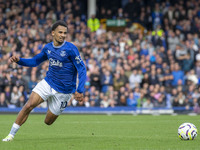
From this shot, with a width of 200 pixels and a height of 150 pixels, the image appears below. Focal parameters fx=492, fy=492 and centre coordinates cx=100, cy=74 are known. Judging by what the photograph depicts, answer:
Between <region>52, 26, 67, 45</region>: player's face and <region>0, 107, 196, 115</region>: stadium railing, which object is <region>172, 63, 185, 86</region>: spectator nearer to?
<region>0, 107, 196, 115</region>: stadium railing

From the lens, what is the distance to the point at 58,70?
10.2 metres

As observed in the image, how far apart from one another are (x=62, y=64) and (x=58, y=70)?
17 cm

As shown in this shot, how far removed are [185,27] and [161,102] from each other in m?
6.37

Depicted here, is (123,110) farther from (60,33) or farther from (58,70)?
(60,33)

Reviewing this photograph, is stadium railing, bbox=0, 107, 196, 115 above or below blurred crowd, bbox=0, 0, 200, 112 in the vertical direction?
below

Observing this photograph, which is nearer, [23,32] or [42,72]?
[42,72]

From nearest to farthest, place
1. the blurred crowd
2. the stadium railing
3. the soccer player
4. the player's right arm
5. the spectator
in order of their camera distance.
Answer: the soccer player → the player's right arm → the stadium railing → the blurred crowd → the spectator

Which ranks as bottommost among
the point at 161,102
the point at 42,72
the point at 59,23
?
the point at 161,102

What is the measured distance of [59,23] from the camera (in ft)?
33.0

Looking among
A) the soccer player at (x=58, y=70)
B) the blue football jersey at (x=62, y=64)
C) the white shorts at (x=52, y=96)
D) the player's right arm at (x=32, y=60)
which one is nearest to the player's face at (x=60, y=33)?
the soccer player at (x=58, y=70)

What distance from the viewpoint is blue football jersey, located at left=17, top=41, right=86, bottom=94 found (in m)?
10.0

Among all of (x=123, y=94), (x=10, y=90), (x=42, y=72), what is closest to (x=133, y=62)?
(x=123, y=94)

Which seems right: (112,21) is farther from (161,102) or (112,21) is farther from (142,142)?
(142,142)

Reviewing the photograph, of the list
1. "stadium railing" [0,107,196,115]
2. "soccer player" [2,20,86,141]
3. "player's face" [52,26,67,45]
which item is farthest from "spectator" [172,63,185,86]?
"player's face" [52,26,67,45]
